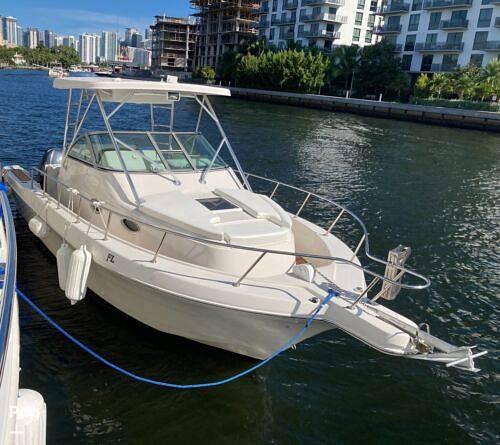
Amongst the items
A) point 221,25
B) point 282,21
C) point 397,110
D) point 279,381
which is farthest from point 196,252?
point 221,25

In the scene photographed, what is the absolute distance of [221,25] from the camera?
9994cm

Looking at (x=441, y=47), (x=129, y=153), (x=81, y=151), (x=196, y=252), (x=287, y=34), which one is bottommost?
(x=196, y=252)

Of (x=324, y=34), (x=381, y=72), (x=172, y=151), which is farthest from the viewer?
(x=324, y=34)

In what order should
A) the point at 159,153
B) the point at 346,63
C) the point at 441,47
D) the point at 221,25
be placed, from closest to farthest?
the point at 159,153 → the point at 441,47 → the point at 346,63 → the point at 221,25

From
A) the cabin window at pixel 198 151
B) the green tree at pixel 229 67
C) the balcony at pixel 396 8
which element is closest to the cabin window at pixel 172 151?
the cabin window at pixel 198 151

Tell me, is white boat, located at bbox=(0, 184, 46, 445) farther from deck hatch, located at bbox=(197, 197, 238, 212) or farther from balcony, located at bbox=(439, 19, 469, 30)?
balcony, located at bbox=(439, 19, 469, 30)

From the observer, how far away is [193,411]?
5.72 metres

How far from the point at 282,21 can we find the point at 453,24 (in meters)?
33.3

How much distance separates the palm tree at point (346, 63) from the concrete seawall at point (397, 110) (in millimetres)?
7404

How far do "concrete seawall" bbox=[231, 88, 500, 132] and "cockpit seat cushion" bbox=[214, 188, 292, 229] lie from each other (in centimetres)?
4202

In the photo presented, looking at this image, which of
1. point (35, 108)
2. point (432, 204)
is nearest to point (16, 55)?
point (35, 108)

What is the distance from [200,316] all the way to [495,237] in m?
10.7

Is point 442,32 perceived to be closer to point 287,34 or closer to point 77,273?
point 287,34

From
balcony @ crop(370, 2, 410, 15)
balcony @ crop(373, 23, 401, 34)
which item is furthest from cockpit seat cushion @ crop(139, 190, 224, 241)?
balcony @ crop(370, 2, 410, 15)
